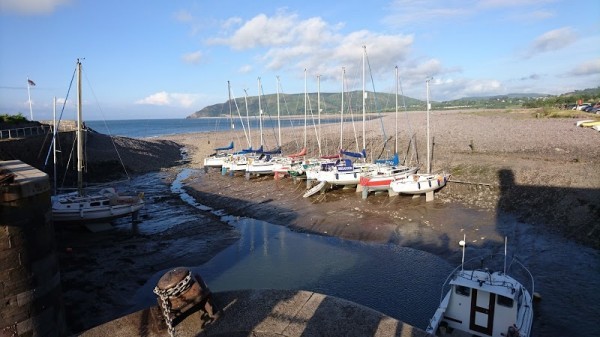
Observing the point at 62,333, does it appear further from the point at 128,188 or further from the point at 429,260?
the point at 128,188

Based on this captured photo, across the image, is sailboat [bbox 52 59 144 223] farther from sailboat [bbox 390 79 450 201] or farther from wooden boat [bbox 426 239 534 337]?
wooden boat [bbox 426 239 534 337]

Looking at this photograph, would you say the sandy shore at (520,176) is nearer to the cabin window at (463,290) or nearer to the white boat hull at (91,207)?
the white boat hull at (91,207)

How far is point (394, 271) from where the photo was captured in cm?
1633

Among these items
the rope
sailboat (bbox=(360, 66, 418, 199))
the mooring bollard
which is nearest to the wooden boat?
the mooring bollard

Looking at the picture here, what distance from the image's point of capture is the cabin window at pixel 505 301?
33.1ft

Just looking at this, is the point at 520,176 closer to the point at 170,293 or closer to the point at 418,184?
the point at 418,184

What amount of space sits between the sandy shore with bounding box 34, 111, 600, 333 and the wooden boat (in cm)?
687

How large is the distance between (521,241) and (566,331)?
7.38m

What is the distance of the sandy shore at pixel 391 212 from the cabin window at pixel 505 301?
732 centimetres

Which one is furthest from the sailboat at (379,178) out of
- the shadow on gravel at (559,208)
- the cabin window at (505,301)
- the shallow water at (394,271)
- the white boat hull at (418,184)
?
the cabin window at (505,301)

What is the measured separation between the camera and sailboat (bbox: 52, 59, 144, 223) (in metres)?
20.6

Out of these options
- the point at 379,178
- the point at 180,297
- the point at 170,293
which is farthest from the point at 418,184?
the point at 170,293

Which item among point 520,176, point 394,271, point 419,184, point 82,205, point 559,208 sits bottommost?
point 394,271

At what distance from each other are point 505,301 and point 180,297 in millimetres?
8655
